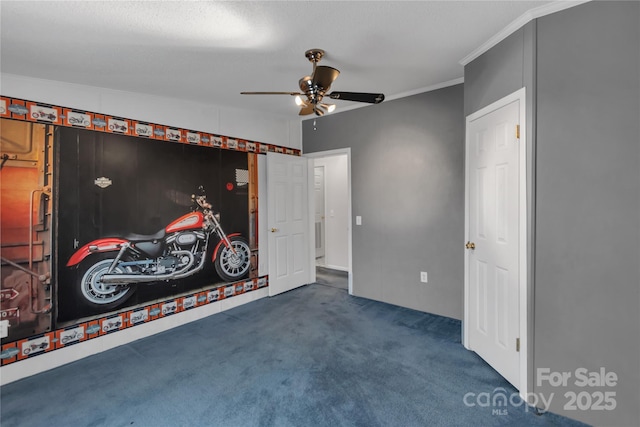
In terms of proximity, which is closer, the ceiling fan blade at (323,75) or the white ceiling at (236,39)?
the white ceiling at (236,39)

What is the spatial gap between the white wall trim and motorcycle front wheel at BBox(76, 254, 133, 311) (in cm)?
381

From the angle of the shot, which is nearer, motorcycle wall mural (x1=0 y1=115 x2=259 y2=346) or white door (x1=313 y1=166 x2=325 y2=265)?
motorcycle wall mural (x1=0 y1=115 x2=259 y2=346)

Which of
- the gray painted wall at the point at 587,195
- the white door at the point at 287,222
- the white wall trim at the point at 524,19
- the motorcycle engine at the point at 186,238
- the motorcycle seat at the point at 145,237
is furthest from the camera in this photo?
the white door at the point at 287,222

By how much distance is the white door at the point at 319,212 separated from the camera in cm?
602

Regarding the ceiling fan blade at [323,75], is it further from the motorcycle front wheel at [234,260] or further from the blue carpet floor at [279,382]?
the motorcycle front wheel at [234,260]

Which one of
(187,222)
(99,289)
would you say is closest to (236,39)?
(187,222)

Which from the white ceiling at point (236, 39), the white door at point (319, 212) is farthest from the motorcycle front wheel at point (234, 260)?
the white door at point (319, 212)

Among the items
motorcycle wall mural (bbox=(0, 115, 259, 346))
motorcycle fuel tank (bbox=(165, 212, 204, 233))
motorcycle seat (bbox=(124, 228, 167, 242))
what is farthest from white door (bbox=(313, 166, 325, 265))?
motorcycle seat (bbox=(124, 228, 167, 242))

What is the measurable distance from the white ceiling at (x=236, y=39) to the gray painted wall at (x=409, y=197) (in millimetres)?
591

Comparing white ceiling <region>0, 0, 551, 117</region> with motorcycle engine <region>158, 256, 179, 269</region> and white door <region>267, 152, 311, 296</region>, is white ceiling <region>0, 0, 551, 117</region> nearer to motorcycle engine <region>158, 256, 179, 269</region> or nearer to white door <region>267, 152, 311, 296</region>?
white door <region>267, 152, 311, 296</region>

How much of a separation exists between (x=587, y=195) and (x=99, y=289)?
3.92m

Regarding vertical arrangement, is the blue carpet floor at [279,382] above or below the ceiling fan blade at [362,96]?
below

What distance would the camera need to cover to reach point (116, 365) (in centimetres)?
255

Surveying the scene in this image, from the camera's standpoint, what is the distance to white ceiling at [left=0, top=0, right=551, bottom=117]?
1.81 meters
